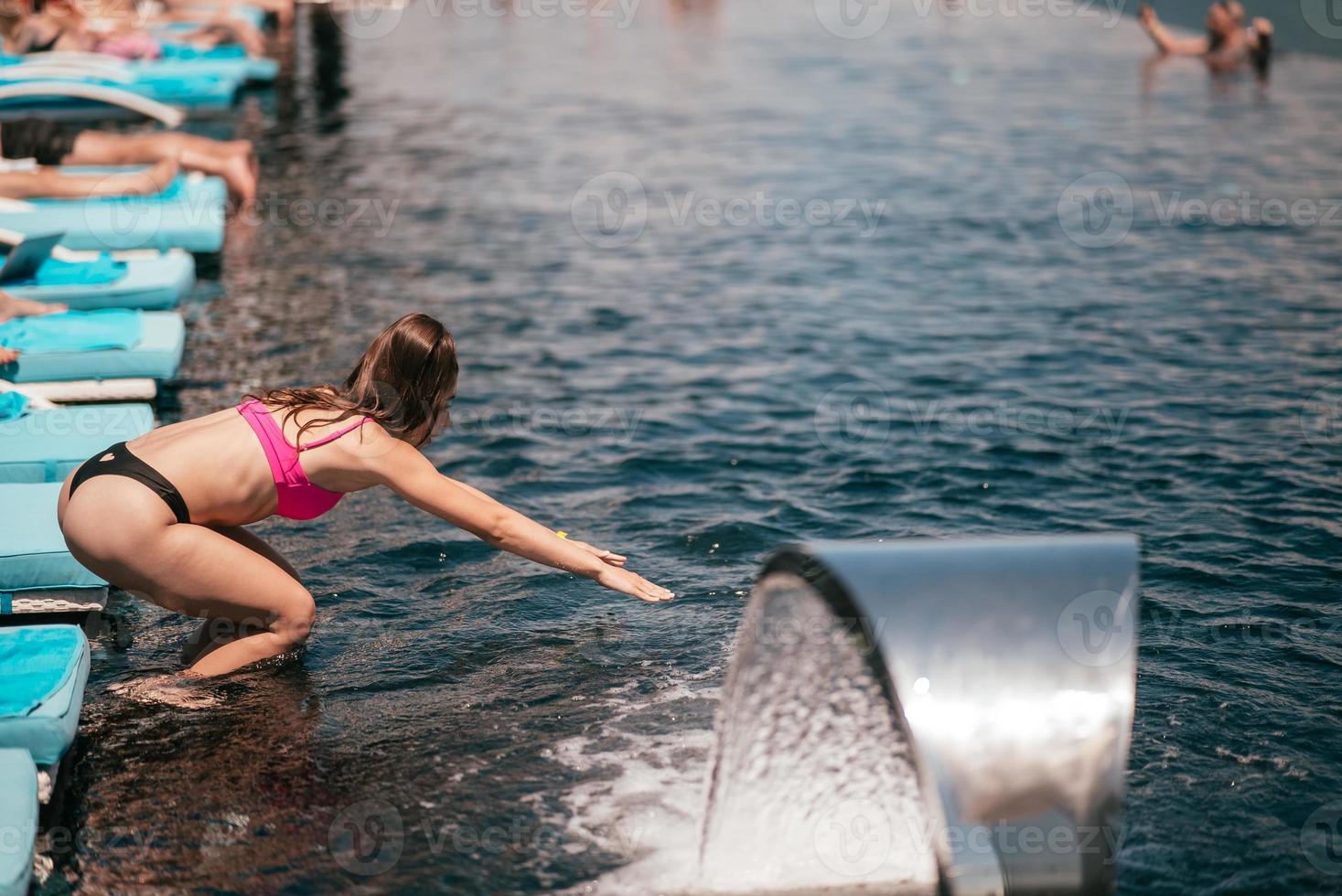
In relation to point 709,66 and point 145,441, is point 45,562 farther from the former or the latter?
point 709,66

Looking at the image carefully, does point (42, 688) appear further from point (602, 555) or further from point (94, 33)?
point (94, 33)

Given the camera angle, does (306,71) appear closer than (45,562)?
No

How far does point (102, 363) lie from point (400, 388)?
3.82 meters

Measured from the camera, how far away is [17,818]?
384 cm

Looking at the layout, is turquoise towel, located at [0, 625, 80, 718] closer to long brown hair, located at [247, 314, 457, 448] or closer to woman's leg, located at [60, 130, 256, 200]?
long brown hair, located at [247, 314, 457, 448]

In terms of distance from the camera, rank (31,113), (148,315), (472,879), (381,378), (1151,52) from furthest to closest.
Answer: (1151,52) < (31,113) < (148,315) < (381,378) < (472,879)

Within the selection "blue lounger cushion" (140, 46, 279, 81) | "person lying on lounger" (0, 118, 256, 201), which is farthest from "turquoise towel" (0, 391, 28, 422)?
"blue lounger cushion" (140, 46, 279, 81)

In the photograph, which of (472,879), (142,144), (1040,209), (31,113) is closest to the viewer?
(472,879)

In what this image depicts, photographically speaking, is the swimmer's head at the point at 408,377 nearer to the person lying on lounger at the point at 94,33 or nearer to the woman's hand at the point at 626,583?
the woman's hand at the point at 626,583

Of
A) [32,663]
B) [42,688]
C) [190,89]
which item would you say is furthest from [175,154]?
[42,688]

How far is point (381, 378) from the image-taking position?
192 inches

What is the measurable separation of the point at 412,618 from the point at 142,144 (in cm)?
821

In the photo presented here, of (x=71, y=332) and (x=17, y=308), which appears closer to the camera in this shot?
(x=71, y=332)

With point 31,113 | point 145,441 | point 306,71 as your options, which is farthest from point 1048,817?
point 306,71
